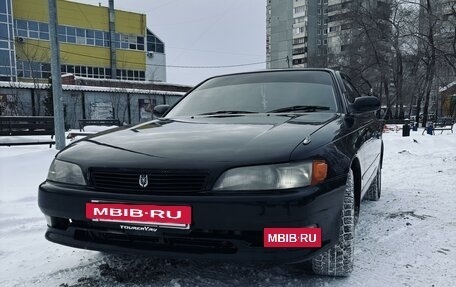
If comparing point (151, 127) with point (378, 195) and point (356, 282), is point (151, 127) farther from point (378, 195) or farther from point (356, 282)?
point (378, 195)

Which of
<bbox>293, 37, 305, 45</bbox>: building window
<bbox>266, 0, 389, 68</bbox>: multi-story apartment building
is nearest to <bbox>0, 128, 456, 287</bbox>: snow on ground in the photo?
<bbox>266, 0, 389, 68</bbox>: multi-story apartment building

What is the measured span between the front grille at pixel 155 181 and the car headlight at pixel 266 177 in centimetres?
11

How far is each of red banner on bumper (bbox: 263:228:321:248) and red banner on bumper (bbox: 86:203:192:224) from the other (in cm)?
39

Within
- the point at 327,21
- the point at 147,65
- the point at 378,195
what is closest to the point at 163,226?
the point at 378,195

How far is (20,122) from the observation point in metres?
11.1

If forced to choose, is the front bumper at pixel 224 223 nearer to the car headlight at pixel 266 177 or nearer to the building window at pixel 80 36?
the car headlight at pixel 266 177

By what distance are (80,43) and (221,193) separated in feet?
128

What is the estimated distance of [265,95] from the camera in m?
3.29

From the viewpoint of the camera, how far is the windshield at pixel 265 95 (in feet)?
10.3

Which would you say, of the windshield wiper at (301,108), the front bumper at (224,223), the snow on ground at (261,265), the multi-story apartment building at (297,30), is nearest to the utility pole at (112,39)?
the snow on ground at (261,265)

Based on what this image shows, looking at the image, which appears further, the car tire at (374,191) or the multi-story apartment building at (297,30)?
the multi-story apartment building at (297,30)

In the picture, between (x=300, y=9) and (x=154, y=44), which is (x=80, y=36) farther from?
(x=300, y=9)

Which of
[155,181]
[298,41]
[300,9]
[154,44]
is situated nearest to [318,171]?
[155,181]

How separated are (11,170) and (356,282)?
5.62 meters
